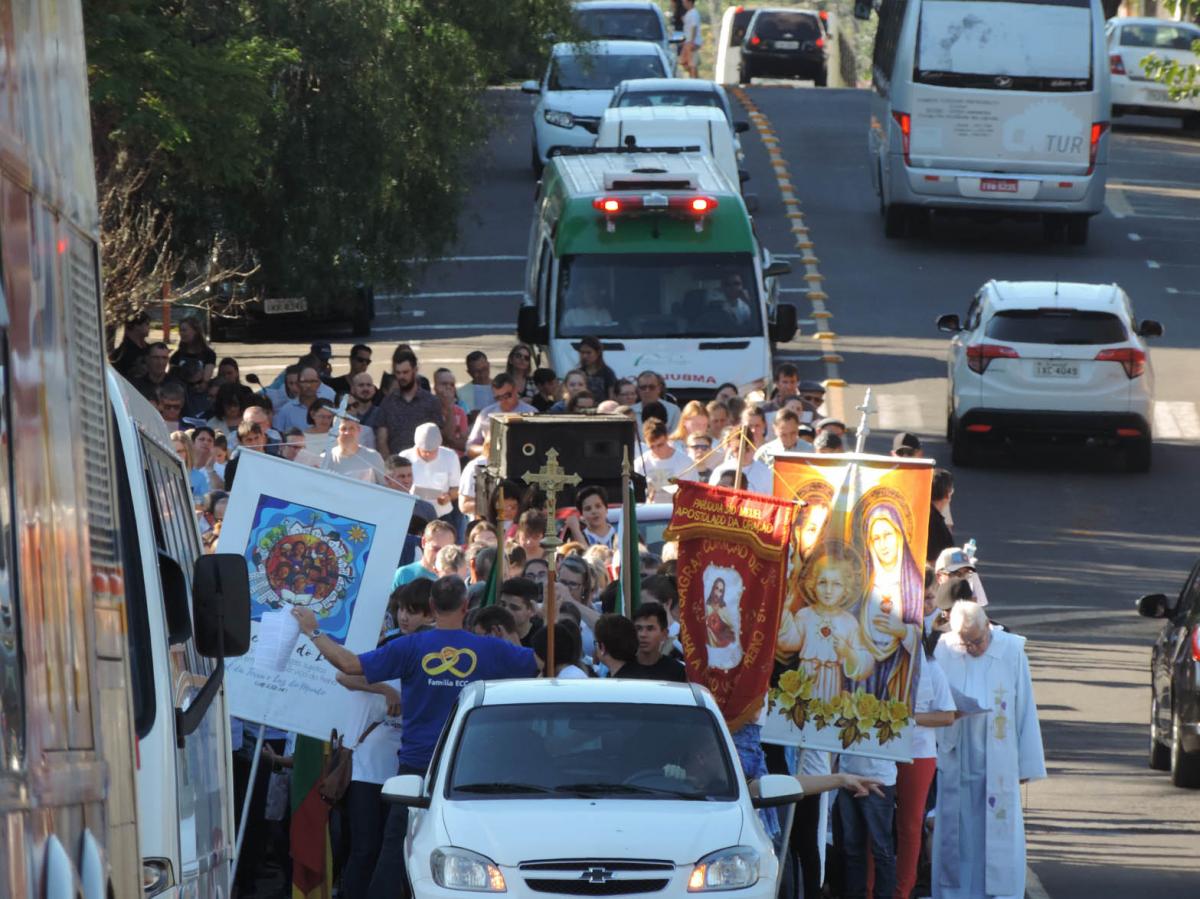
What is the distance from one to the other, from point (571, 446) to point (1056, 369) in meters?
8.86

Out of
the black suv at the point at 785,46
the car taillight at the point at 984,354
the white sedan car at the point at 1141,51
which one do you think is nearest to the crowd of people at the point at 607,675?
the car taillight at the point at 984,354

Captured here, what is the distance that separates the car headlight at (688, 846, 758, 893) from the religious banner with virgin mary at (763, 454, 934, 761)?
226cm

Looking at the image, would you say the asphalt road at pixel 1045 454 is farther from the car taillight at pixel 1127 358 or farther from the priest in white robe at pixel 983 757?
the car taillight at pixel 1127 358

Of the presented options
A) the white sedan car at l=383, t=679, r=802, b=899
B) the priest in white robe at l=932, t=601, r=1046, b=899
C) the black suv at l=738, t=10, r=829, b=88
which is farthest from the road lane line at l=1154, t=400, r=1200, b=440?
the black suv at l=738, t=10, r=829, b=88

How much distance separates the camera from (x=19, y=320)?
445 cm

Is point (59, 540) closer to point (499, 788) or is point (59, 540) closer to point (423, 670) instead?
point (499, 788)

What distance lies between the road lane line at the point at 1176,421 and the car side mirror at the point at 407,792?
18982 mm

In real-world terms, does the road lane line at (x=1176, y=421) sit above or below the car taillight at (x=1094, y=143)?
below

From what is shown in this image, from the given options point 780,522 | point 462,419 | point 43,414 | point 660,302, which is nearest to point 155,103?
point 462,419

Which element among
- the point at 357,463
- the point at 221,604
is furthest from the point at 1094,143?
the point at 221,604

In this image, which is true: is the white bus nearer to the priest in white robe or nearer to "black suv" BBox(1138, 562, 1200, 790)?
the priest in white robe

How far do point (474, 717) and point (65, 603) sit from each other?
5846mm

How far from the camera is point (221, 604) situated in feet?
23.3

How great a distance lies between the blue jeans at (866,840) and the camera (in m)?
12.0
